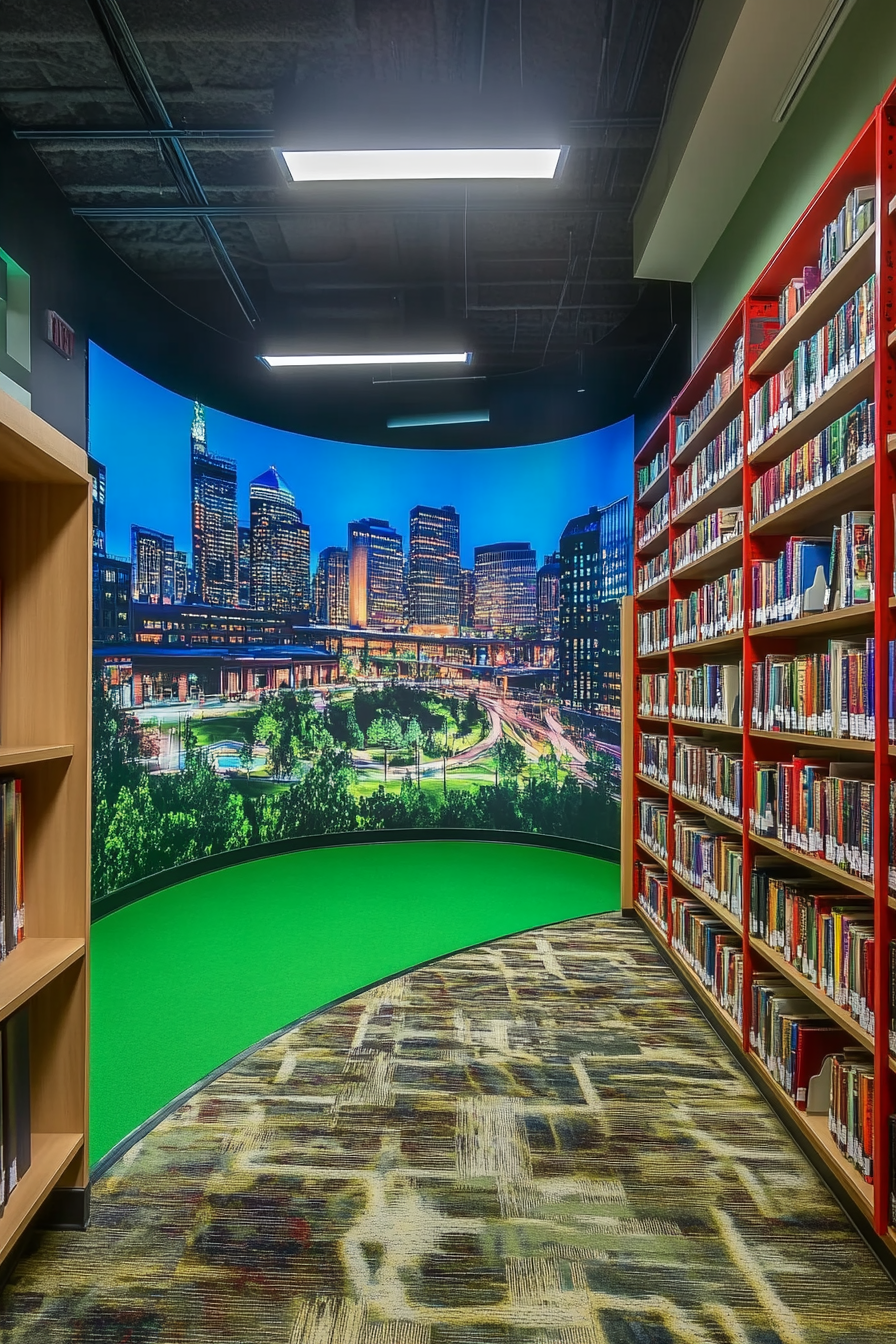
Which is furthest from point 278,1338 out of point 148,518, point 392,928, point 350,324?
point 350,324

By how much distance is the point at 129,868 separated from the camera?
525cm

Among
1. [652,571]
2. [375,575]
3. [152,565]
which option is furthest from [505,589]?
[152,565]

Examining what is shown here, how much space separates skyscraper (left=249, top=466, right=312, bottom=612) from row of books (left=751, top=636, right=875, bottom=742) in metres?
4.90

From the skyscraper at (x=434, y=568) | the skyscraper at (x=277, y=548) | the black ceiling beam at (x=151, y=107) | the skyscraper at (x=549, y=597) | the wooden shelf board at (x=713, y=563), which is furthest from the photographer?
the skyscraper at (x=434, y=568)

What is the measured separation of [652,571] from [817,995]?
2.82m

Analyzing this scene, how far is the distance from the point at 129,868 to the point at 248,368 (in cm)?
414

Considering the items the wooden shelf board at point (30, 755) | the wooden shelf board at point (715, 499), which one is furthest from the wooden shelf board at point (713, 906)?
the wooden shelf board at point (30, 755)

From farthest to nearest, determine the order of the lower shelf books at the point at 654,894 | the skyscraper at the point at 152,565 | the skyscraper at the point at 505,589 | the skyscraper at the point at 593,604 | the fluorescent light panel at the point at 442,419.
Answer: the skyscraper at the point at 505,589 < the fluorescent light panel at the point at 442,419 < the skyscraper at the point at 593,604 < the skyscraper at the point at 152,565 < the lower shelf books at the point at 654,894

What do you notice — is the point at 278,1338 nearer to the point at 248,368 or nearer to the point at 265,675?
the point at 265,675

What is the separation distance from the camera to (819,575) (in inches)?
88.8

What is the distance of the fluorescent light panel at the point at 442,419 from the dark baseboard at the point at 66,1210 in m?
6.39

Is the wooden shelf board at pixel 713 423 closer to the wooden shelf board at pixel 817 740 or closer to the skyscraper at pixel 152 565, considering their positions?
the wooden shelf board at pixel 817 740

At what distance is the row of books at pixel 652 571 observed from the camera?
4.20m

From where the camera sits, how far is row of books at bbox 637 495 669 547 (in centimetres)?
417
